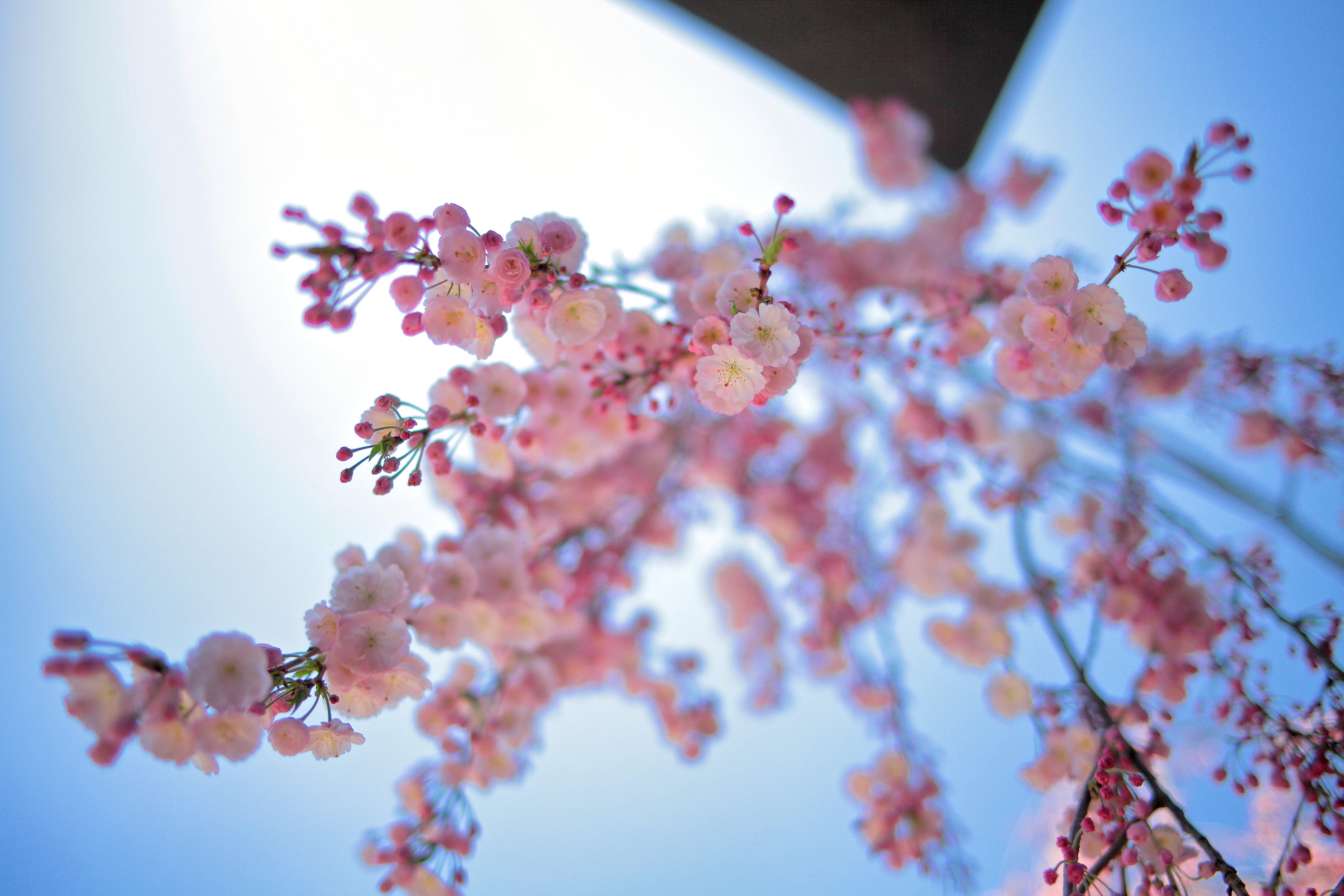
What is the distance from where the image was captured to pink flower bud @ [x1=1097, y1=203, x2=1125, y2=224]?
59 centimetres

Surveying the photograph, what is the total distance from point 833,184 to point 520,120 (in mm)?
998

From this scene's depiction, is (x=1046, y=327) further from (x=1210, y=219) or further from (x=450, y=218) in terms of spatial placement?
(x=450, y=218)

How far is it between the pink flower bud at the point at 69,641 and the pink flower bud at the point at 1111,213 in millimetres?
907

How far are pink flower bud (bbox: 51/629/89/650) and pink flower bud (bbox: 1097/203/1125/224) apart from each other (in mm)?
907

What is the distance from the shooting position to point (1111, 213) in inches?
23.3

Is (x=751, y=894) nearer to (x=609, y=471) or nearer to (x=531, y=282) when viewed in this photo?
(x=609, y=471)

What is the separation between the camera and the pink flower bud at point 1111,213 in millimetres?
590

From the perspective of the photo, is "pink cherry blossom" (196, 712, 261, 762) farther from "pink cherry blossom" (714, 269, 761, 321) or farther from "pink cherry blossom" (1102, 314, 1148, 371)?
"pink cherry blossom" (1102, 314, 1148, 371)

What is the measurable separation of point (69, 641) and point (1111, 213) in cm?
93

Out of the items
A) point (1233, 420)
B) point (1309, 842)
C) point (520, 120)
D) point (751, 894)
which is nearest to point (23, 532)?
point (520, 120)

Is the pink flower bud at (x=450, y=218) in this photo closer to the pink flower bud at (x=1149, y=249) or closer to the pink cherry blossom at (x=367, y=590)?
the pink cherry blossom at (x=367, y=590)

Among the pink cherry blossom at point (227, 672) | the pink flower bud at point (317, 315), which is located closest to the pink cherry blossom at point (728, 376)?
the pink flower bud at point (317, 315)

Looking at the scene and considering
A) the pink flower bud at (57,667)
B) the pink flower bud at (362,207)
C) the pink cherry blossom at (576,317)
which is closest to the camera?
the pink flower bud at (57,667)

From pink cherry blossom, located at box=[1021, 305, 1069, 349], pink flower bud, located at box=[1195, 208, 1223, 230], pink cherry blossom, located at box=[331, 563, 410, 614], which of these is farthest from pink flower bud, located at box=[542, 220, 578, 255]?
pink flower bud, located at box=[1195, 208, 1223, 230]
